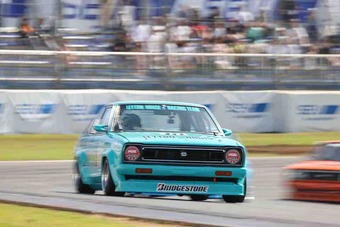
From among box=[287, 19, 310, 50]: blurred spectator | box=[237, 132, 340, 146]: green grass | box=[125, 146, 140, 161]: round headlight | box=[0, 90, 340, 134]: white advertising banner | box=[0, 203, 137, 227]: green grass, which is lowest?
box=[237, 132, 340, 146]: green grass

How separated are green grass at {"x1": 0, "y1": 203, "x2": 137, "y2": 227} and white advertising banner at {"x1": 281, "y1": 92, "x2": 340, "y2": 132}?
17.3 metres

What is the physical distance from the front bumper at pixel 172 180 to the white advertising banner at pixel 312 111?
15150 mm

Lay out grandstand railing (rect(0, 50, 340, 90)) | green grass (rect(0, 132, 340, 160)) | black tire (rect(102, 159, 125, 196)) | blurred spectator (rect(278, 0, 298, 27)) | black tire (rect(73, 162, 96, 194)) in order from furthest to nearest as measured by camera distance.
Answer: blurred spectator (rect(278, 0, 298, 27)) < grandstand railing (rect(0, 50, 340, 90)) < green grass (rect(0, 132, 340, 160)) < black tire (rect(73, 162, 96, 194)) < black tire (rect(102, 159, 125, 196))

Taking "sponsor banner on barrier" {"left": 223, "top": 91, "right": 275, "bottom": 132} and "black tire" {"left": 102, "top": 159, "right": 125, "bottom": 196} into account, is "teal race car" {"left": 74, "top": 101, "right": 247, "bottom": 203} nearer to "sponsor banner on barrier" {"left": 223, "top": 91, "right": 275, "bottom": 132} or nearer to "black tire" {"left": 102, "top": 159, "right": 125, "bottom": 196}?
"black tire" {"left": 102, "top": 159, "right": 125, "bottom": 196}

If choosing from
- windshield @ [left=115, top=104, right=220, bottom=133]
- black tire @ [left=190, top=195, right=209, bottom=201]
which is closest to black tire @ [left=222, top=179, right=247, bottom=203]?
black tire @ [left=190, top=195, right=209, bottom=201]

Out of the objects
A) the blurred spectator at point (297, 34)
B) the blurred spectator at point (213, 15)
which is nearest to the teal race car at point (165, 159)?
the blurred spectator at point (213, 15)

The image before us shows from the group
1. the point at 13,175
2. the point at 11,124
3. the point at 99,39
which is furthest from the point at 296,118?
the point at 13,175

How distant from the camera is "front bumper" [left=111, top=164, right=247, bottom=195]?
11211mm

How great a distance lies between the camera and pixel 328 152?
13.6 metres

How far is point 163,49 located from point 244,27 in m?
2.31

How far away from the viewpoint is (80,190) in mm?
12867

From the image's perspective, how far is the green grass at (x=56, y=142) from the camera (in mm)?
20094

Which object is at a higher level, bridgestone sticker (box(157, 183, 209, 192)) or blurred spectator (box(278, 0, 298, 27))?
bridgestone sticker (box(157, 183, 209, 192))

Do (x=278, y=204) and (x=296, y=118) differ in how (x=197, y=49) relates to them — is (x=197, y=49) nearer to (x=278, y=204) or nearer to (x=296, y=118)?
(x=296, y=118)
